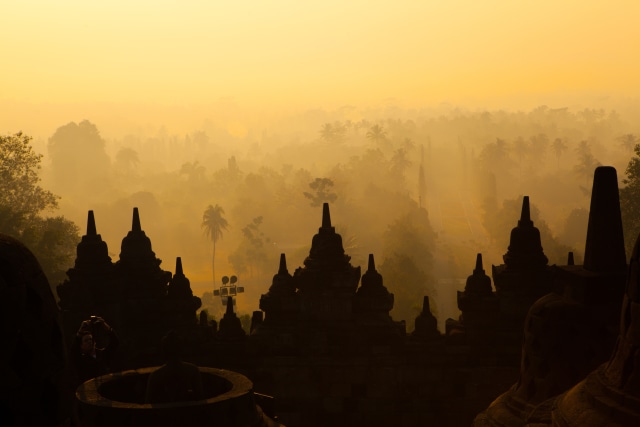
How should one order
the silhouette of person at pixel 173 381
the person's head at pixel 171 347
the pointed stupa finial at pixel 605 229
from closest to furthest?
the silhouette of person at pixel 173 381, the pointed stupa finial at pixel 605 229, the person's head at pixel 171 347

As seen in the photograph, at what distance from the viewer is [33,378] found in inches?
252

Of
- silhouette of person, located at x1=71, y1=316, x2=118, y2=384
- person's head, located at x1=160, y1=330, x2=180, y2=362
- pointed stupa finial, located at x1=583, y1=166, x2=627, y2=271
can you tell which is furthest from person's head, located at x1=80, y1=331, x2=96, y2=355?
pointed stupa finial, located at x1=583, y1=166, x2=627, y2=271

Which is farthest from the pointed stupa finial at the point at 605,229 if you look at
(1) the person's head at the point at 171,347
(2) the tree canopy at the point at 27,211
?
(2) the tree canopy at the point at 27,211

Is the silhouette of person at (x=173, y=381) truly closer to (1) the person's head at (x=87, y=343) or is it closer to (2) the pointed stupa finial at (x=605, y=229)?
(1) the person's head at (x=87, y=343)

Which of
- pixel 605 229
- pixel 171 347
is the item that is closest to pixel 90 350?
pixel 171 347

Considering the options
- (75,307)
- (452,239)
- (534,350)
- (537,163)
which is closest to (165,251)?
(452,239)

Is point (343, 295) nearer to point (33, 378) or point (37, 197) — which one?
point (33, 378)

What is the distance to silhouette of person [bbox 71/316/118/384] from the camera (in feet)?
Answer: 55.8

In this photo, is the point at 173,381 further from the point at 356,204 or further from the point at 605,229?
the point at 356,204

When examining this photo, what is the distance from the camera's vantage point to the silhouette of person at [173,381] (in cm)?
1420

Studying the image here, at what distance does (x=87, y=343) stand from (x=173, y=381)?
3.51 meters

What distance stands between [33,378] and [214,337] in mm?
15796

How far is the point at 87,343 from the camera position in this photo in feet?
55.6

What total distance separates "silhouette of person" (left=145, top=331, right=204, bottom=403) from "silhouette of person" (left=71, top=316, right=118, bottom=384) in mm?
2972
